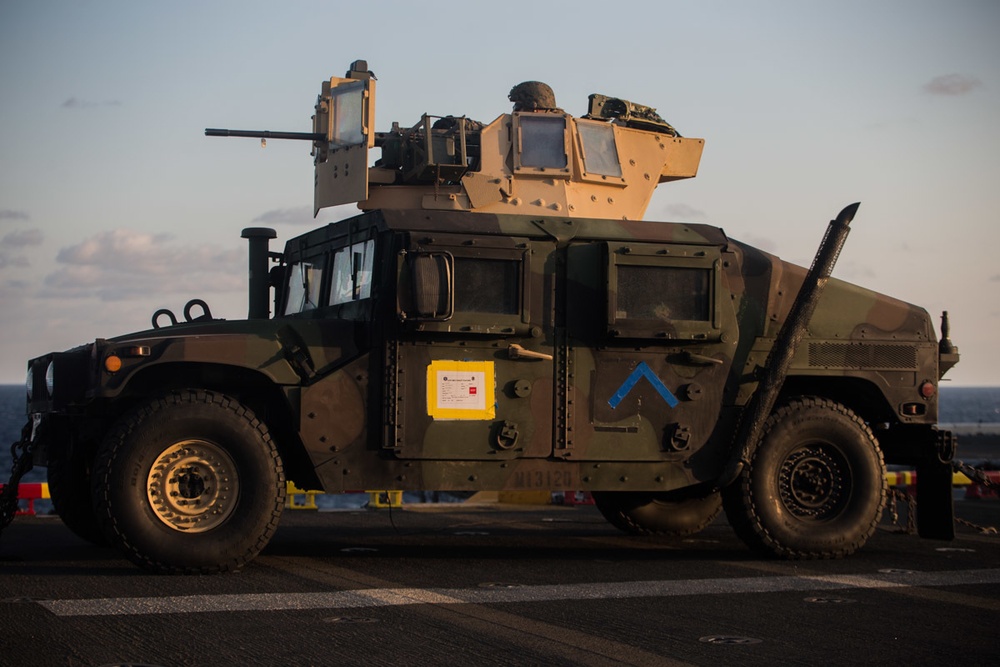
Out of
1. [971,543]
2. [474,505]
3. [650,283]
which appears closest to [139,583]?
[650,283]

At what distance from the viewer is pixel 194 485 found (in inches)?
316

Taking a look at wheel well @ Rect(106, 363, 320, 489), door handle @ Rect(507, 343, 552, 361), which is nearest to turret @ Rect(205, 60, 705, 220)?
door handle @ Rect(507, 343, 552, 361)

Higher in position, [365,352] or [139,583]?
[365,352]

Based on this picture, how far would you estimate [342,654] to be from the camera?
5.62 meters

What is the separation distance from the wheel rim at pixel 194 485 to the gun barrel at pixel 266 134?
3653 mm

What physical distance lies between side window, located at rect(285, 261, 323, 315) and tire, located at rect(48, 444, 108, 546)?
6.12 feet

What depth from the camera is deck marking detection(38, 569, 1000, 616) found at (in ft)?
22.0

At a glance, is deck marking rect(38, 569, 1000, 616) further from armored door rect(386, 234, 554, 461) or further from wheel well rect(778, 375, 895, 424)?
wheel well rect(778, 375, 895, 424)

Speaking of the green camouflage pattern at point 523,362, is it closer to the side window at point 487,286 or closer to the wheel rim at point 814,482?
the side window at point 487,286

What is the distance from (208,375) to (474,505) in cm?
714

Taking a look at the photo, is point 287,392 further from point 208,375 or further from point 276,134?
point 276,134

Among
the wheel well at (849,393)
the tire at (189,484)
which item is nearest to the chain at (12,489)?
the tire at (189,484)

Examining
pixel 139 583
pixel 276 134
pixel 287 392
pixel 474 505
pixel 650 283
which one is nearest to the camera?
pixel 139 583

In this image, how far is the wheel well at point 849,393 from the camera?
379 inches
